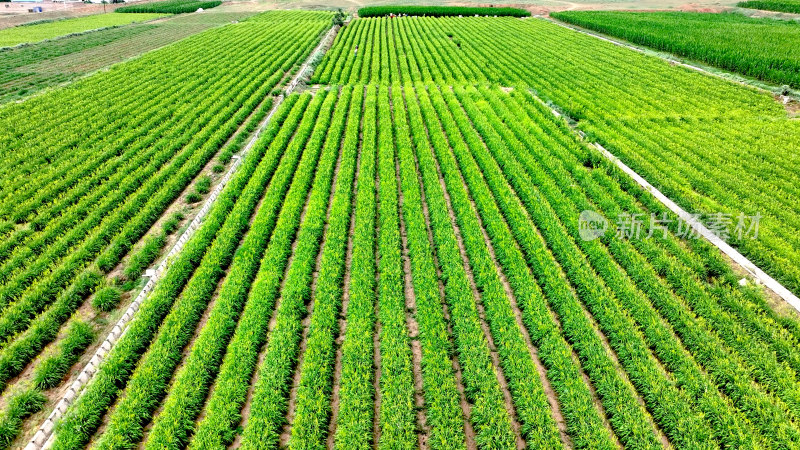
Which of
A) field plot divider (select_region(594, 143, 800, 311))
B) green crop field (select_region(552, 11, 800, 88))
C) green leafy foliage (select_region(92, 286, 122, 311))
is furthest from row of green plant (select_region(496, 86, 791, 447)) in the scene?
green crop field (select_region(552, 11, 800, 88))

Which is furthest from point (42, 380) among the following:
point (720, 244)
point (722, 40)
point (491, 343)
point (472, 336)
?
point (722, 40)

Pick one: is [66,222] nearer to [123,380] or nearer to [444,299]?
[123,380]

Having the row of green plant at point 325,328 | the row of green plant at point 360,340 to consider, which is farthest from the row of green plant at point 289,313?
the row of green plant at point 360,340

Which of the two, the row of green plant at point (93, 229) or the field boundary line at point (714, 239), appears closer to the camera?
the row of green plant at point (93, 229)

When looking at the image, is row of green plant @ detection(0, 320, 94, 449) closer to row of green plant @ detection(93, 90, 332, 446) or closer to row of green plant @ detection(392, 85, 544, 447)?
row of green plant @ detection(93, 90, 332, 446)

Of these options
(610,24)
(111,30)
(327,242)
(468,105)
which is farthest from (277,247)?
(111,30)

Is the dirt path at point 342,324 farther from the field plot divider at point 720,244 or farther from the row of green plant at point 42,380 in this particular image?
the field plot divider at point 720,244
